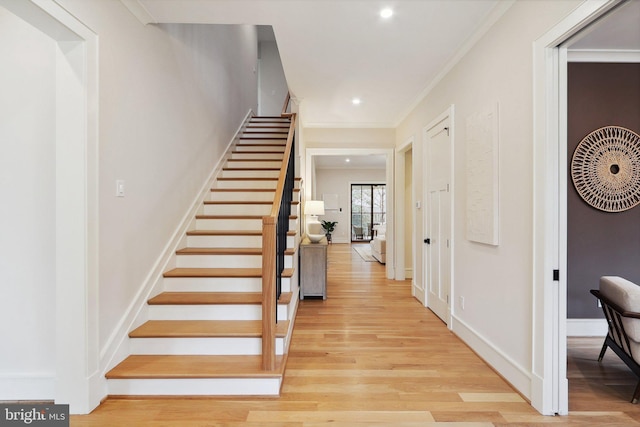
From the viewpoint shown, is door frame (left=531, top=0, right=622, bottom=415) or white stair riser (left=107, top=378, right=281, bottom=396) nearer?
door frame (left=531, top=0, right=622, bottom=415)

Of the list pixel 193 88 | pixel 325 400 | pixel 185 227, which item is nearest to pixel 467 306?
pixel 325 400

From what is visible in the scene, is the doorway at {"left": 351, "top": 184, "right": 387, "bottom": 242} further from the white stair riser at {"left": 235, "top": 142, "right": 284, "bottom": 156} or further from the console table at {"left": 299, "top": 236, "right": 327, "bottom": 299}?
the console table at {"left": 299, "top": 236, "right": 327, "bottom": 299}

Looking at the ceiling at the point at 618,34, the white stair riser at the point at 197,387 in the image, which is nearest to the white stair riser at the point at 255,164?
the white stair riser at the point at 197,387

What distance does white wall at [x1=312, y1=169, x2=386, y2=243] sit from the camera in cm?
1151

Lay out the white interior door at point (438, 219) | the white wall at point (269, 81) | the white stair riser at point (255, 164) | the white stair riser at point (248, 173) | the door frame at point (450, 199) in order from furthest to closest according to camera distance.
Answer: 1. the white wall at point (269, 81)
2. the white stair riser at point (255, 164)
3. the white stair riser at point (248, 173)
4. the white interior door at point (438, 219)
5. the door frame at point (450, 199)

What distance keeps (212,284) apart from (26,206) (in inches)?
54.8

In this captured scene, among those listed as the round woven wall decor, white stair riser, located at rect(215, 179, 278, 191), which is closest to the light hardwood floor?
the round woven wall decor

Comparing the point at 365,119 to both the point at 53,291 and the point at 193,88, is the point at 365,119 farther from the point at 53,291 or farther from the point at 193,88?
the point at 53,291

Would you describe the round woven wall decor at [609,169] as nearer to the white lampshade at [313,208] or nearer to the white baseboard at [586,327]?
the white baseboard at [586,327]

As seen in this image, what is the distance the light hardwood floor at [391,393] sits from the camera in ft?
6.00

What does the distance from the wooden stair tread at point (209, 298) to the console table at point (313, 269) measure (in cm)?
140

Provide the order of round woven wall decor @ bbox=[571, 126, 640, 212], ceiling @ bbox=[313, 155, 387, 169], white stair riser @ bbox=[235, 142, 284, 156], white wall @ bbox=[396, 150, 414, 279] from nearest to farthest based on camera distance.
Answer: round woven wall decor @ bbox=[571, 126, 640, 212], white stair riser @ bbox=[235, 142, 284, 156], white wall @ bbox=[396, 150, 414, 279], ceiling @ bbox=[313, 155, 387, 169]

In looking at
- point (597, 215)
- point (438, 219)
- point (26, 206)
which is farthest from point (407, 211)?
point (26, 206)

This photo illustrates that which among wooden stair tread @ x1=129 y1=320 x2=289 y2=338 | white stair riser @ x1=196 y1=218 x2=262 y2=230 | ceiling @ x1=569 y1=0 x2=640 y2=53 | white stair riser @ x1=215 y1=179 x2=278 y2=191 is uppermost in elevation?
ceiling @ x1=569 y1=0 x2=640 y2=53
